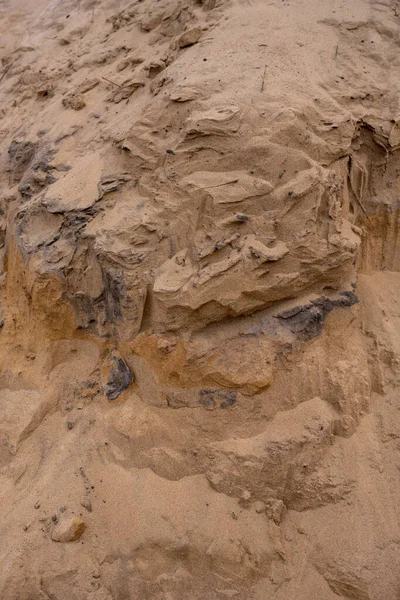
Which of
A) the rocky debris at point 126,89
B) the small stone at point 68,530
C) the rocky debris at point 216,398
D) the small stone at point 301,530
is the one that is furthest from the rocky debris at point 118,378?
the rocky debris at point 126,89

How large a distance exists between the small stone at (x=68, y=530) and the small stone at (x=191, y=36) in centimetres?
319

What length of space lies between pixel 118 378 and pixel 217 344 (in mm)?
626

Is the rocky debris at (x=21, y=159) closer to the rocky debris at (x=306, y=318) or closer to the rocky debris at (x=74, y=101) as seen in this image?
the rocky debris at (x=74, y=101)

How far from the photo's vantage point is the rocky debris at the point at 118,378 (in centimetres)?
276

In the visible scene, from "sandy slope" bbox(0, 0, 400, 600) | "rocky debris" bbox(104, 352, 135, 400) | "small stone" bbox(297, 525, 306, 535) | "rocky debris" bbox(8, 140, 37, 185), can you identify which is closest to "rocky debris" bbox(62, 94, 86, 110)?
"rocky debris" bbox(8, 140, 37, 185)

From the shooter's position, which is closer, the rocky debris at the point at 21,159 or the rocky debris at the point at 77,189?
the rocky debris at the point at 77,189

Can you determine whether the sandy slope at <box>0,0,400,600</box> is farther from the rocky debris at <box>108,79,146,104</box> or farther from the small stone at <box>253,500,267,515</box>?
the rocky debris at <box>108,79,146,104</box>

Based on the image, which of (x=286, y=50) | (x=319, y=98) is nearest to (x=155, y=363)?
(x=319, y=98)

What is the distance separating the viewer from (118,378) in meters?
2.78

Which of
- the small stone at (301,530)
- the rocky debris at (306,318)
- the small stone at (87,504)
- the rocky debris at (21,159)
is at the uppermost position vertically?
the rocky debris at (21,159)

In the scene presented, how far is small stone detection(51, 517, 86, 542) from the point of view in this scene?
2.44 m

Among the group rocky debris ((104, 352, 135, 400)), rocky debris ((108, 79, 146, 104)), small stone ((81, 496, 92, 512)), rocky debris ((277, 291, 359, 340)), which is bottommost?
small stone ((81, 496, 92, 512))

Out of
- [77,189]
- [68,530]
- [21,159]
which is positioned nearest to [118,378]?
[68,530]

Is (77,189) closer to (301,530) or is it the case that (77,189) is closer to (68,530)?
(68,530)
